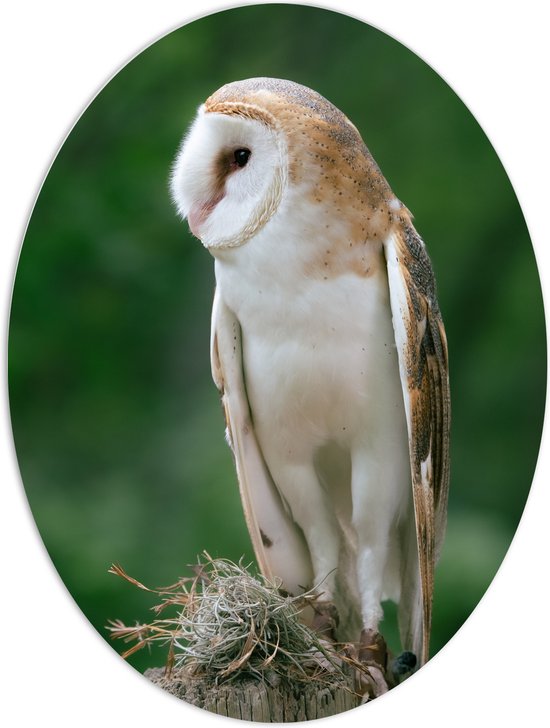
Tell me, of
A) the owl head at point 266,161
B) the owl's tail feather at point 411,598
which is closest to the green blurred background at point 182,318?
the owl's tail feather at point 411,598

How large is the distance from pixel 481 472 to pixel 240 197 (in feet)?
2.44

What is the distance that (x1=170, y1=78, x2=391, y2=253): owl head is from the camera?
1.63 meters

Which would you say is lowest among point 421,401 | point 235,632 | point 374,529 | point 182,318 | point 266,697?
point 266,697

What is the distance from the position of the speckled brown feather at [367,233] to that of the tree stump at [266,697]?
214 mm

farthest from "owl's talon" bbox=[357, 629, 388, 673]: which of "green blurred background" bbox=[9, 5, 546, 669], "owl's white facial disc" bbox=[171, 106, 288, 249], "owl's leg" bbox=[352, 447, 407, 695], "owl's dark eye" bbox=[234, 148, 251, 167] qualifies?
"owl's dark eye" bbox=[234, 148, 251, 167]

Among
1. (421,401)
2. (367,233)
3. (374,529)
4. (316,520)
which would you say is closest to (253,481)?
(316,520)

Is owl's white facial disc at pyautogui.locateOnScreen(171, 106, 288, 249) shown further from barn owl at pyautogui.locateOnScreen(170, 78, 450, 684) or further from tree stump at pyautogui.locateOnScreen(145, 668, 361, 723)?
tree stump at pyautogui.locateOnScreen(145, 668, 361, 723)

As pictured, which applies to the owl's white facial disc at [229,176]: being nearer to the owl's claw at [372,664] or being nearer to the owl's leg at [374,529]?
the owl's leg at [374,529]

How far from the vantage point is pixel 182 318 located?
2.00 metres

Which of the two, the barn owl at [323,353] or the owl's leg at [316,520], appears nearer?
the barn owl at [323,353]

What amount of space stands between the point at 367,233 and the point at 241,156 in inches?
10.1

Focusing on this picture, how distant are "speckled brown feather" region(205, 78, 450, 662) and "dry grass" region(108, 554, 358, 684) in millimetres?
230

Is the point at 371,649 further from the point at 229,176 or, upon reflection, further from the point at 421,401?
the point at 229,176

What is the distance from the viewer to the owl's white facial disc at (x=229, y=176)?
5.40 feet
